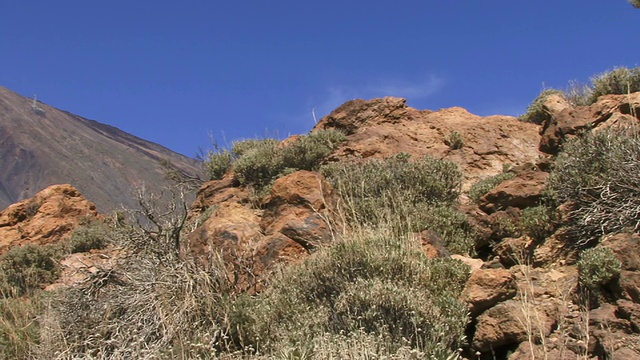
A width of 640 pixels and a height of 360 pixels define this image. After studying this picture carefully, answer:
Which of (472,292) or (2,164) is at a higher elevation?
(2,164)

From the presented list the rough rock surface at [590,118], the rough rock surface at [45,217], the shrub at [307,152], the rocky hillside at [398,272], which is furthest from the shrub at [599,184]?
the rough rock surface at [45,217]

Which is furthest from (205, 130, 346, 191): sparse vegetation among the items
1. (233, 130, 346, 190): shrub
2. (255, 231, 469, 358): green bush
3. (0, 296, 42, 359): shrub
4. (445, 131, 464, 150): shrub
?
(255, 231, 469, 358): green bush

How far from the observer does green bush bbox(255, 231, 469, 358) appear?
16.4 ft

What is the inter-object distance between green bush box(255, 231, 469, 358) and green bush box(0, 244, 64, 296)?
5.67 m

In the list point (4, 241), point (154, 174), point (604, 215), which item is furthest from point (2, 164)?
point (604, 215)

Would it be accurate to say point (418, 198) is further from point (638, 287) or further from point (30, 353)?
point (30, 353)

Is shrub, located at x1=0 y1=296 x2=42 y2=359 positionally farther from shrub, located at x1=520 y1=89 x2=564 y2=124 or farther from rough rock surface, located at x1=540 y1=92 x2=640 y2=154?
shrub, located at x1=520 y1=89 x2=564 y2=124

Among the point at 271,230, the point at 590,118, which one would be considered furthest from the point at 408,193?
the point at 590,118

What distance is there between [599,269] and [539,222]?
1758 mm

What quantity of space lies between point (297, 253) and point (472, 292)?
201cm

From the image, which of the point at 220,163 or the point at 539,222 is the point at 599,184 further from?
the point at 220,163

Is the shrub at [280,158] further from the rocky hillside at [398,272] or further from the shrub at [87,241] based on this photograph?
the shrub at [87,241]

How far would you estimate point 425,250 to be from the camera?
645cm

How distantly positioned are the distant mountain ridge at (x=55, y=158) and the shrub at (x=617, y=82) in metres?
104
